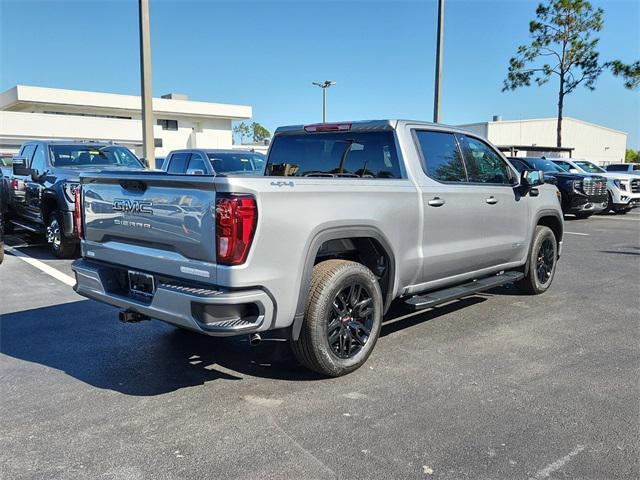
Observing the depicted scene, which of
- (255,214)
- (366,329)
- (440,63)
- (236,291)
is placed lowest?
(366,329)

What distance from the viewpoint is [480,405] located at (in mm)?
3734

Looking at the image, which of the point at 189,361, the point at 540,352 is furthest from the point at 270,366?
the point at 540,352

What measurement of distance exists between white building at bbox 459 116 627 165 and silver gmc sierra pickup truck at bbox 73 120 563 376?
143 feet

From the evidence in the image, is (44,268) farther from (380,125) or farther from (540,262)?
(540,262)

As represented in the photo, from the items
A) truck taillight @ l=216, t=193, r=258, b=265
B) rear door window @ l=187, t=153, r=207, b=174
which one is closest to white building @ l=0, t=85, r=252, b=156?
rear door window @ l=187, t=153, r=207, b=174

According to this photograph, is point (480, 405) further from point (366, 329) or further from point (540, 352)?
point (540, 352)

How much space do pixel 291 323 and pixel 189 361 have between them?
1.21 meters

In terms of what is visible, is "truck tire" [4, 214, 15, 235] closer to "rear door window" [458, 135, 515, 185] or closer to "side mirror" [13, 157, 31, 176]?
"side mirror" [13, 157, 31, 176]

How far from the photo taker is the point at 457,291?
525 cm

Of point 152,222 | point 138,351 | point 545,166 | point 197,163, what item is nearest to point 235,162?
point 197,163

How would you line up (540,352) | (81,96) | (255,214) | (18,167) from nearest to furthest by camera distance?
1. (255,214)
2. (540,352)
3. (18,167)
4. (81,96)

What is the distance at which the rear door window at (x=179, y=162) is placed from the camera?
12398 millimetres

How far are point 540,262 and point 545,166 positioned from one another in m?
12.1

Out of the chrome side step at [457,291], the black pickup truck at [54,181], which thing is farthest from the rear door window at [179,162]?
the chrome side step at [457,291]
